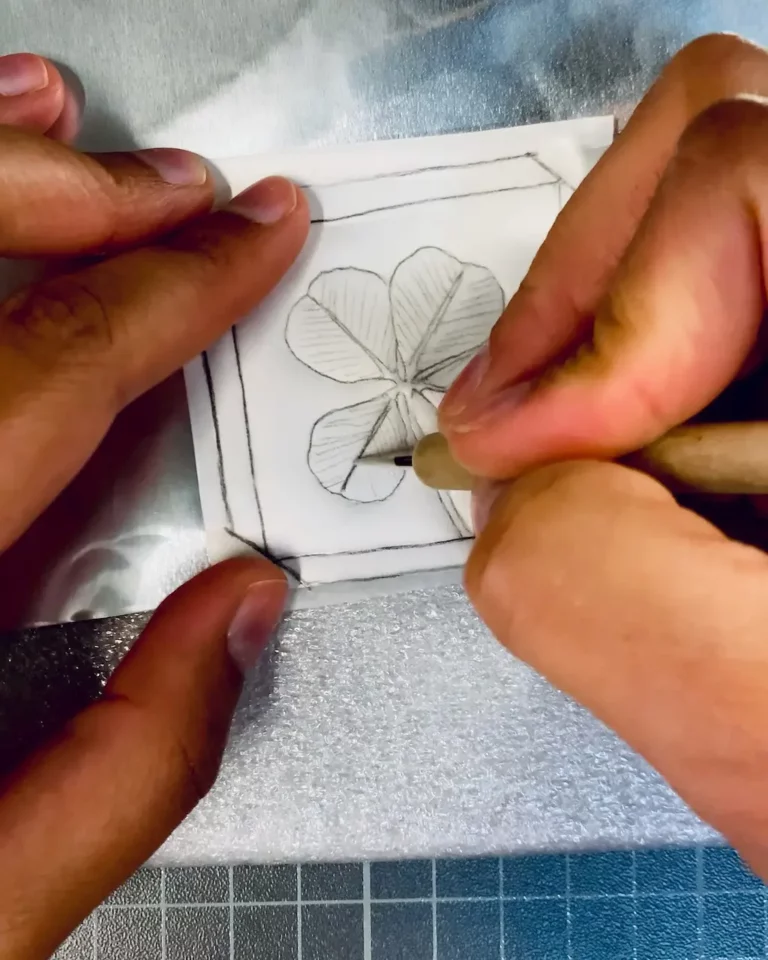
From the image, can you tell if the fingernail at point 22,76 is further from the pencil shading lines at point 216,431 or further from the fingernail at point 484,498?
the fingernail at point 484,498

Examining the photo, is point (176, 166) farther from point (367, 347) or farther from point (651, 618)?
point (651, 618)

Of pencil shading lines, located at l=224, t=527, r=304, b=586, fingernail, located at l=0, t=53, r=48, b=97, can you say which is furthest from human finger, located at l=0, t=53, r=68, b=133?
pencil shading lines, located at l=224, t=527, r=304, b=586

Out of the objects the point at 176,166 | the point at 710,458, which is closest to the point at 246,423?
the point at 176,166

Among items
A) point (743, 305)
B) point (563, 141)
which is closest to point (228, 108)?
point (563, 141)

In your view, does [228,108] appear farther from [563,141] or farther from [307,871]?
[307,871]

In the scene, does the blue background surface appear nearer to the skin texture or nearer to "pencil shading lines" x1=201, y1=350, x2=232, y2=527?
the skin texture

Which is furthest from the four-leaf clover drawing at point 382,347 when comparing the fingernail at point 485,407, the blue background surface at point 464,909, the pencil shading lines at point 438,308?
the blue background surface at point 464,909
